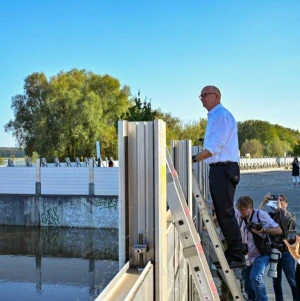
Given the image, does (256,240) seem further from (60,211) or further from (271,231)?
(60,211)

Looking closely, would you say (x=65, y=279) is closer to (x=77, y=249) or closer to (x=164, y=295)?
(x=77, y=249)

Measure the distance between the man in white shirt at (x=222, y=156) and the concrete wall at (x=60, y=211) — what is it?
1458 cm

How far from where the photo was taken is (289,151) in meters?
90.6

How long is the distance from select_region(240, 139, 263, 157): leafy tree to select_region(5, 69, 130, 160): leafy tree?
38.1 metres

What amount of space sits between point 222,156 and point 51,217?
16.7m

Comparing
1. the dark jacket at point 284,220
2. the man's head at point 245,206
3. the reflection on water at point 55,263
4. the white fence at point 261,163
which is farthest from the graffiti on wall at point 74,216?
the white fence at point 261,163

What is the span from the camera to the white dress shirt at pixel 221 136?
3.77 metres

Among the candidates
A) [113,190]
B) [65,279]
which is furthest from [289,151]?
[65,279]

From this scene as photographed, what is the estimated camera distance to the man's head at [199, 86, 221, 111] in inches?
156

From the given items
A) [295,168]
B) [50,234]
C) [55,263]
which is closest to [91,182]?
[50,234]

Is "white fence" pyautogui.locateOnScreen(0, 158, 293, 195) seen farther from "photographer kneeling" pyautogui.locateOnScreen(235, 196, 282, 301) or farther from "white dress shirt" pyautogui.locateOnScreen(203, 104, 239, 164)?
"white dress shirt" pyautogui.locateOnScreen(203, 104, 239, 164)

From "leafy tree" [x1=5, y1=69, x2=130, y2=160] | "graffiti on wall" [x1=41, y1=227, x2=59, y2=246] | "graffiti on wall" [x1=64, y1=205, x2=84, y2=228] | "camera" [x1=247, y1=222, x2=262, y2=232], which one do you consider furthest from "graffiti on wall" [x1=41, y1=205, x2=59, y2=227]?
"leafy tree" [x1=5, y1=69, x2=130, y2=160]

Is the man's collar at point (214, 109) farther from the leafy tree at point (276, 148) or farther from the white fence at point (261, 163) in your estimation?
the leafy tree at point (276, 148)

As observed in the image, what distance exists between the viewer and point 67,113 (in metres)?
38.3
